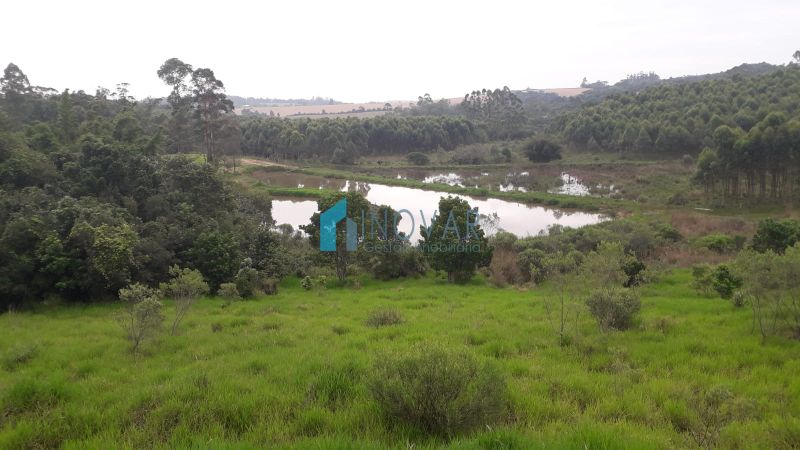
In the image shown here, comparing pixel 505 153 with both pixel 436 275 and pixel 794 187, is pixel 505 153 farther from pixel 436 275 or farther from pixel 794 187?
pixel 436 275

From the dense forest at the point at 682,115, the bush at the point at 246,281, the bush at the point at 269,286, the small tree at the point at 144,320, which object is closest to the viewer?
the small tree at the point at 144,320

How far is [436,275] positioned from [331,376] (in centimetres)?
1333

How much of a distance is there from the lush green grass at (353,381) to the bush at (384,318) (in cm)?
32

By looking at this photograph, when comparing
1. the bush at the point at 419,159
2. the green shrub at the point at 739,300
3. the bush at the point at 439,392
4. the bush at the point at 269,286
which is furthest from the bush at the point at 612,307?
the bush at the point at 419,159

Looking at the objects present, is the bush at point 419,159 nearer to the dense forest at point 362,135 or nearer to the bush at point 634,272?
the dense forest at point 362,135

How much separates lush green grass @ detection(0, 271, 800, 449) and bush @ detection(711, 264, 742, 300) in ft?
3.54

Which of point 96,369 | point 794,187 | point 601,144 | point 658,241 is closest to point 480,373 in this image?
point 96,369

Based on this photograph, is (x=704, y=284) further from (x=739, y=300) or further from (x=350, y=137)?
(x=350, y=137)

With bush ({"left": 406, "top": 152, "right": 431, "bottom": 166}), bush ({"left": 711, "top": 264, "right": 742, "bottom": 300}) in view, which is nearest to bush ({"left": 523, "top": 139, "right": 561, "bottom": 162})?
bush ({"left": 406, "top": 152, "right": 431, "bottom": 166})

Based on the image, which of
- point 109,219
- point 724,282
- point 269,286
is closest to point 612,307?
point 724,282

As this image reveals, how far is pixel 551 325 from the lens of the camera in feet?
34.5

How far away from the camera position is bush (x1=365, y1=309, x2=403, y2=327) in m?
11.4

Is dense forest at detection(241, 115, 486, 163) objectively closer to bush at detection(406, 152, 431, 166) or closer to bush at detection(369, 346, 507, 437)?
bush at detection(406, 152, 431, 166)

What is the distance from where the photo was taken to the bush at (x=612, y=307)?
32.0ft
